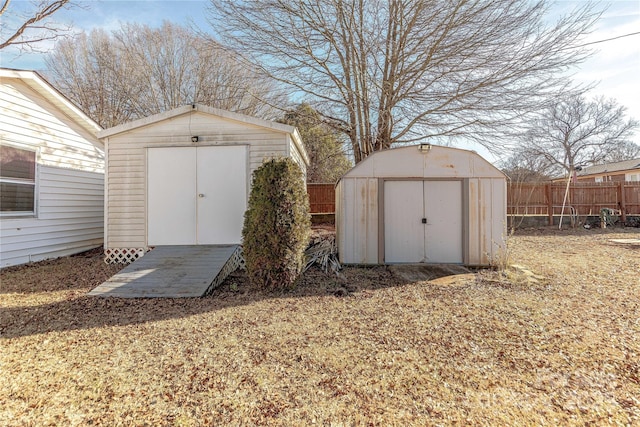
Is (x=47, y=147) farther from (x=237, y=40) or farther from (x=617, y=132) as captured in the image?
(x=617, y=132)

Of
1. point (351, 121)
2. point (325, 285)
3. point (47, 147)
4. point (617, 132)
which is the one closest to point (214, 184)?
point (325, 285)

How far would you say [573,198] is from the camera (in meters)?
13.0

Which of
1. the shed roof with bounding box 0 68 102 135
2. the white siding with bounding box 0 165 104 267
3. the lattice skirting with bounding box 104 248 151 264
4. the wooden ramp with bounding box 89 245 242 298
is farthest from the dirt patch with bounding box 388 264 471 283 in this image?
the shed roof with bounding box 0 68 102 135

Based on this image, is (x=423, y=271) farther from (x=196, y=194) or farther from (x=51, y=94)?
(x=51, y=94)

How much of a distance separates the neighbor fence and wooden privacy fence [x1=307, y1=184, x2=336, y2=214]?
810cm

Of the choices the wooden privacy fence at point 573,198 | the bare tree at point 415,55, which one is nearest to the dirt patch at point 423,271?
the bare tree at point 415,55

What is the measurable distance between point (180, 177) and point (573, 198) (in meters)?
16.0

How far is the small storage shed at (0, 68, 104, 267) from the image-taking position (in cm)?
598

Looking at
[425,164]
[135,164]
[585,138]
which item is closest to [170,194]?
[135,164]

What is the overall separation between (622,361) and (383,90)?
344 inches

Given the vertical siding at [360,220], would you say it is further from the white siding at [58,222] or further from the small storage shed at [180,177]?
the white siding at [58,222]

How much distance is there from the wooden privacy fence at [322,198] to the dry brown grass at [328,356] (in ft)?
32.7

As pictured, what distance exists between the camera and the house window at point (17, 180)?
5.95 meters

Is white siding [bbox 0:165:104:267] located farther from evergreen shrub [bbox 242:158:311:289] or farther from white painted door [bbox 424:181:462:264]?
white painted door [bbox 424:181:462:264]
